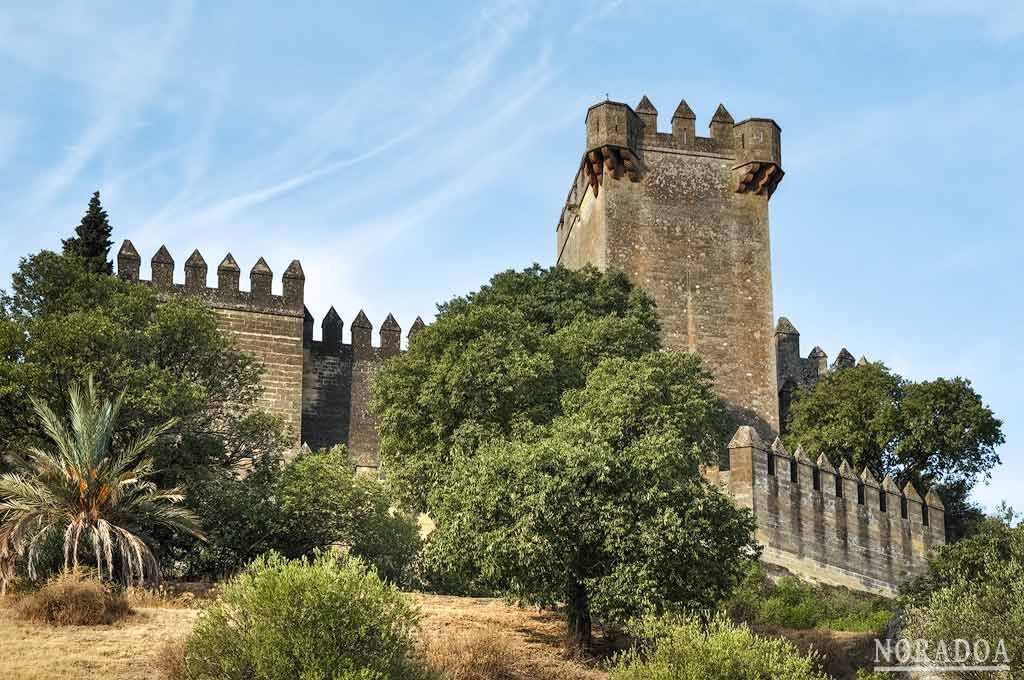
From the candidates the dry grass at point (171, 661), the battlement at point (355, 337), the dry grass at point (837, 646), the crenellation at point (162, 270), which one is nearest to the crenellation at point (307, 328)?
the battlement at point (355, 337)

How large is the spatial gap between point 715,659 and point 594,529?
4.41 m

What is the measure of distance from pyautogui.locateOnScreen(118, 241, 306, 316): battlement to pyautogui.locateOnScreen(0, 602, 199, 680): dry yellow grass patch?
919 inches

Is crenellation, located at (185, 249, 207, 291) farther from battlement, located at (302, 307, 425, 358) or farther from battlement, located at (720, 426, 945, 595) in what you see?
battlement, located at (720, 426, 945, 595)

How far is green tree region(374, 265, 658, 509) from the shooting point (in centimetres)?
3431

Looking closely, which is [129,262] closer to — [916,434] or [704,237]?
[704,237]

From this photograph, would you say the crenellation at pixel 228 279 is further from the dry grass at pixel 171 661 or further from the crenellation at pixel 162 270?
the dry grass at pixel 171 661

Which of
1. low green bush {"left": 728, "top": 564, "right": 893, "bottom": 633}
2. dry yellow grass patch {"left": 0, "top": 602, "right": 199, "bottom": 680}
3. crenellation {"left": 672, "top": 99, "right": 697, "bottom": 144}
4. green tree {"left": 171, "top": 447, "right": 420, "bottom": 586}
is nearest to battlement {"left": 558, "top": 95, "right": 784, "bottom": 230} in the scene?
crenellation {"left": 672, "top": 99, "right": 697, "bottom": 144}

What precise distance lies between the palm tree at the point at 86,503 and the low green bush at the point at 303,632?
584 centimetres

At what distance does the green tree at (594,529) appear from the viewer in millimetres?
25234

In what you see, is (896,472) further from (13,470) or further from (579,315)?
(13,470)

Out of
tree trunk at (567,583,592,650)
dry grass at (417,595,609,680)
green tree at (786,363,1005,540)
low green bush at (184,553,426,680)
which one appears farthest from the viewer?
green tree at (786,363,1005,540)

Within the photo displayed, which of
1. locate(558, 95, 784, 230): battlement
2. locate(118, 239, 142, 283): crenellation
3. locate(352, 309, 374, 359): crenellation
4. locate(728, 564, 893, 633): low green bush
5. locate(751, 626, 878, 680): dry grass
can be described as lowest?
locate(751, 626, 878, 680): dry grass

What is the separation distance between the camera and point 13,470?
97.7ft

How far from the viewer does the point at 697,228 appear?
5022 centimetres
